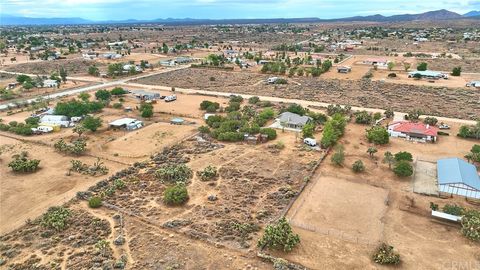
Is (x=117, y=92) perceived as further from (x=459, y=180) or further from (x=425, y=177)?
(x=459, y=180)

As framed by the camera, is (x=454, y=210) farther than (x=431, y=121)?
No

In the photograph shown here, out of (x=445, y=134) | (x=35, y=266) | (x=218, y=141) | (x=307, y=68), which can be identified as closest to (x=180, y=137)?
(x=218, y=141)

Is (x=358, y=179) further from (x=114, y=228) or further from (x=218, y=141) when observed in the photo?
(x=114, y=228)

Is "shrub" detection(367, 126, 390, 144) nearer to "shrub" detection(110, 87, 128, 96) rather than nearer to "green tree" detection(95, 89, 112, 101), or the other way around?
"green tree" detection(95, 89, 112, 101)

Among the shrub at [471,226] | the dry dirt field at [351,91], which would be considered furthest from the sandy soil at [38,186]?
the dry dirt field at [351,91]

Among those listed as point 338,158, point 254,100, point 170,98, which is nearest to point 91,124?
point 170,98

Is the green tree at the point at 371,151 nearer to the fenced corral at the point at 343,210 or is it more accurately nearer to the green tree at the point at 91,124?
the fenced corral at the point at 343,210
